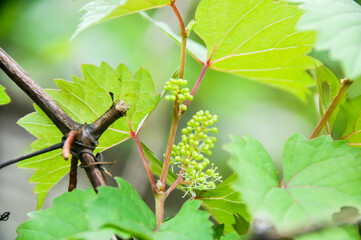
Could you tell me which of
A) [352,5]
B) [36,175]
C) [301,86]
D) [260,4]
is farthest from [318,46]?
[36,175]

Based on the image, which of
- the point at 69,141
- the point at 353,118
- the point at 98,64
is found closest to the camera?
the point at 69,141

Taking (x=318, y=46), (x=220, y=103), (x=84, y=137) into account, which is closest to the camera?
(x=318, y=46)

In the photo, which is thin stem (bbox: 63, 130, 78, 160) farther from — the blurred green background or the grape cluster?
the blurred green background

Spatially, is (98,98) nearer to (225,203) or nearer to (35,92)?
(35,92)

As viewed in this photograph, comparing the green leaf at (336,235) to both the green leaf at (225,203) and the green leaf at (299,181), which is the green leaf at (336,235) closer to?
the green leaf at (299,181)

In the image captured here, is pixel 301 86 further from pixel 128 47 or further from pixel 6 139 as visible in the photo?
pixel 6 139

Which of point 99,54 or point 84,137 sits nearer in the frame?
point 84,137

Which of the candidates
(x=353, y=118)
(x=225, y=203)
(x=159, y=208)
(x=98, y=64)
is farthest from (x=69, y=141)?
(x=98, y=64)
